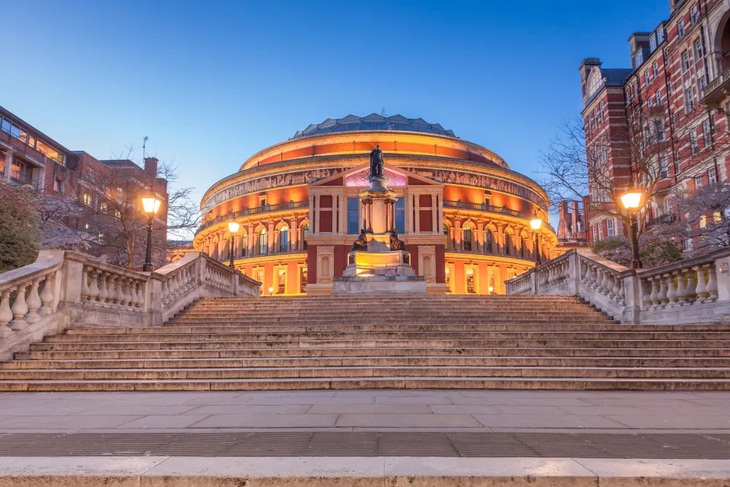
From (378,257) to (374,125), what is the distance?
55.3 meters

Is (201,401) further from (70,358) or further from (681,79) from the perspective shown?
(681,79)

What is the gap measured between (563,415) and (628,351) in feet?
17.3

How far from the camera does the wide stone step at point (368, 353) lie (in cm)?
1052

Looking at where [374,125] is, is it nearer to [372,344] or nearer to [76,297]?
[76,297]

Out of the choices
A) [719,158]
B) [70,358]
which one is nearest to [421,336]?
[70,358]

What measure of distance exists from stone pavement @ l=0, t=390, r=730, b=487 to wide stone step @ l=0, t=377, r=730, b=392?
0.37 meters

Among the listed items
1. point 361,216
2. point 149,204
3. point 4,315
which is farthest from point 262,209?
point 4,315

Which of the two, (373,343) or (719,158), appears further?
(719,158)

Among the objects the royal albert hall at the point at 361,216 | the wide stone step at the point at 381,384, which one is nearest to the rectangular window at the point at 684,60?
the royal albert hall at the point at 361,216

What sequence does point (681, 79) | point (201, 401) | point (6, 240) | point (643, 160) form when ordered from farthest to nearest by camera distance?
point (681, 79)
point (643, 160)
point (6, 240)
point (201, 401)

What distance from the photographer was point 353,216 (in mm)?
61875

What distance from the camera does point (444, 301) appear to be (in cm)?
1861

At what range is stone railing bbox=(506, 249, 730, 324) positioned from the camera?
12383 millimetres

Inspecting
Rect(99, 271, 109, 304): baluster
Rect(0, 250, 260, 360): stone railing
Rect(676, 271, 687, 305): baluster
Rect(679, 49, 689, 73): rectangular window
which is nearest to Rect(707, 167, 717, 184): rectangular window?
Rect(679, 49, 689, 73): rectangular window
